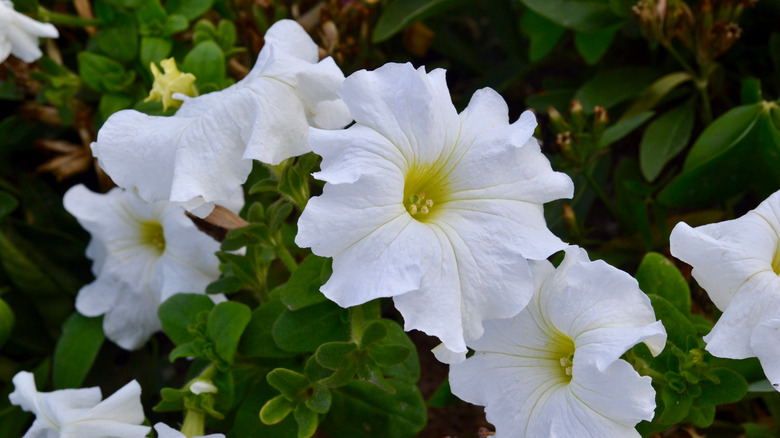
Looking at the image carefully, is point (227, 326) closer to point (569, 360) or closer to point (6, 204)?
point (569, 360)

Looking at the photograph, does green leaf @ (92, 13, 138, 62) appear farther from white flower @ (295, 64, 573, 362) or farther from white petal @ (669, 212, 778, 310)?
white petal @ (669, 212, 778, 310)

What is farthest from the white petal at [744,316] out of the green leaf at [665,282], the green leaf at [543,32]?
the green leaf at [543,32]

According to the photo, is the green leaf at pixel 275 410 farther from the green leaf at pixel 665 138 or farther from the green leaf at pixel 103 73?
the green leaf at pixel 665 138

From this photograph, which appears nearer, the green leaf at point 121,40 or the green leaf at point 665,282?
the green leaf at point 665,282

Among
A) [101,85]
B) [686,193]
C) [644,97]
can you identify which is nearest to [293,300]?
[101,85]

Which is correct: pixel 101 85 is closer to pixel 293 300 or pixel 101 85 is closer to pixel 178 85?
pixel 178 85

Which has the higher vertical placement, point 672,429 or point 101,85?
point 101,85
